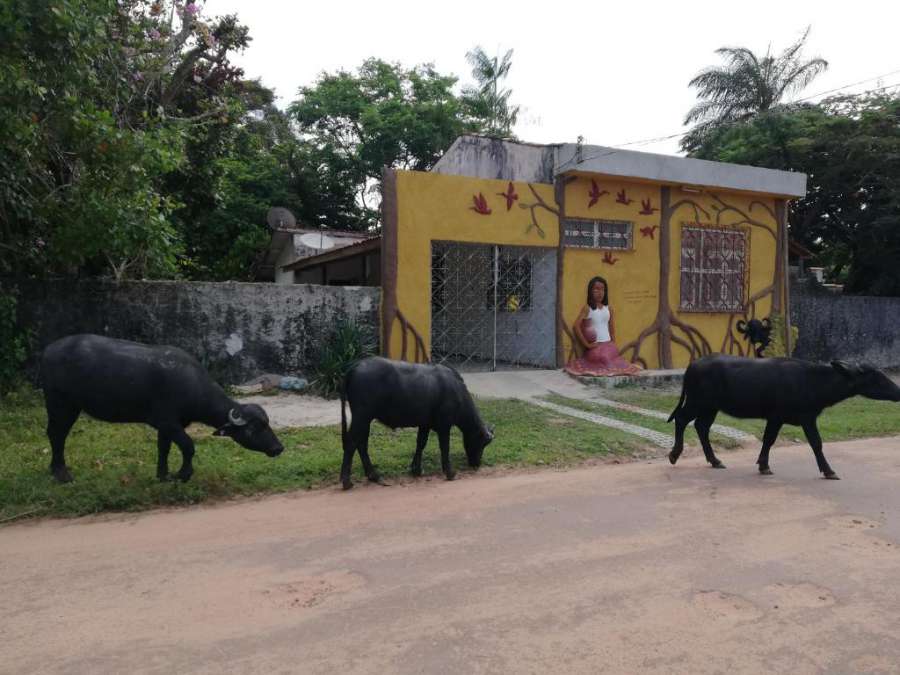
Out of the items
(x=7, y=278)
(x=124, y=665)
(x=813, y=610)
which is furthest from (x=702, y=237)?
(x=124, y=665)

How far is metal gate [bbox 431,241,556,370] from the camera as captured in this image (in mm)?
13289

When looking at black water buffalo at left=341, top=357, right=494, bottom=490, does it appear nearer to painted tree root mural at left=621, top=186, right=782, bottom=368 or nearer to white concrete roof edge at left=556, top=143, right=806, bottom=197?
white concrete roof edge at left=556, top=143, right=806, bottom=197

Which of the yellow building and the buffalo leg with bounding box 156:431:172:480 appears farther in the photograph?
the yellow building

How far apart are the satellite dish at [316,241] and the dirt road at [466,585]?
1385 centimetres

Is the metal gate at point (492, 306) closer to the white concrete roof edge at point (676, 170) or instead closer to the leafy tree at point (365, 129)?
the white concrete roof edge at point (676, 170)

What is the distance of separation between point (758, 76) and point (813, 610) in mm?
23288

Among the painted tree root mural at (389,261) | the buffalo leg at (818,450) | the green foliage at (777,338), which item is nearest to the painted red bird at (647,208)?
the green foliage at (777,338)

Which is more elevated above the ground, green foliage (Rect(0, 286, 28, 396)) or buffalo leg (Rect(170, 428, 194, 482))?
green foliage (Rect(0, 286, 28, 396))

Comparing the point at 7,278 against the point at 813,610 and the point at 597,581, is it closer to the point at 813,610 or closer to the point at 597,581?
the point at 597,581

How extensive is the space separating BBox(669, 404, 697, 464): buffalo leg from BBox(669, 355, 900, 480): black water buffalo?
0.31m

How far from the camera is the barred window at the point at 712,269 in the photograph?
14398 mm

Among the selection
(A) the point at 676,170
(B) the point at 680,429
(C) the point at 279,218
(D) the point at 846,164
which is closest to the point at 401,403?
(B) the point at 680,429

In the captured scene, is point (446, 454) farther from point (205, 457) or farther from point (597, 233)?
point (597, 233)

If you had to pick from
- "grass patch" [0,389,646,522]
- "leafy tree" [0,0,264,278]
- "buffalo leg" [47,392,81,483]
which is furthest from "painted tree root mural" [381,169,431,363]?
"buffalo leg" [47,392,81,483]
